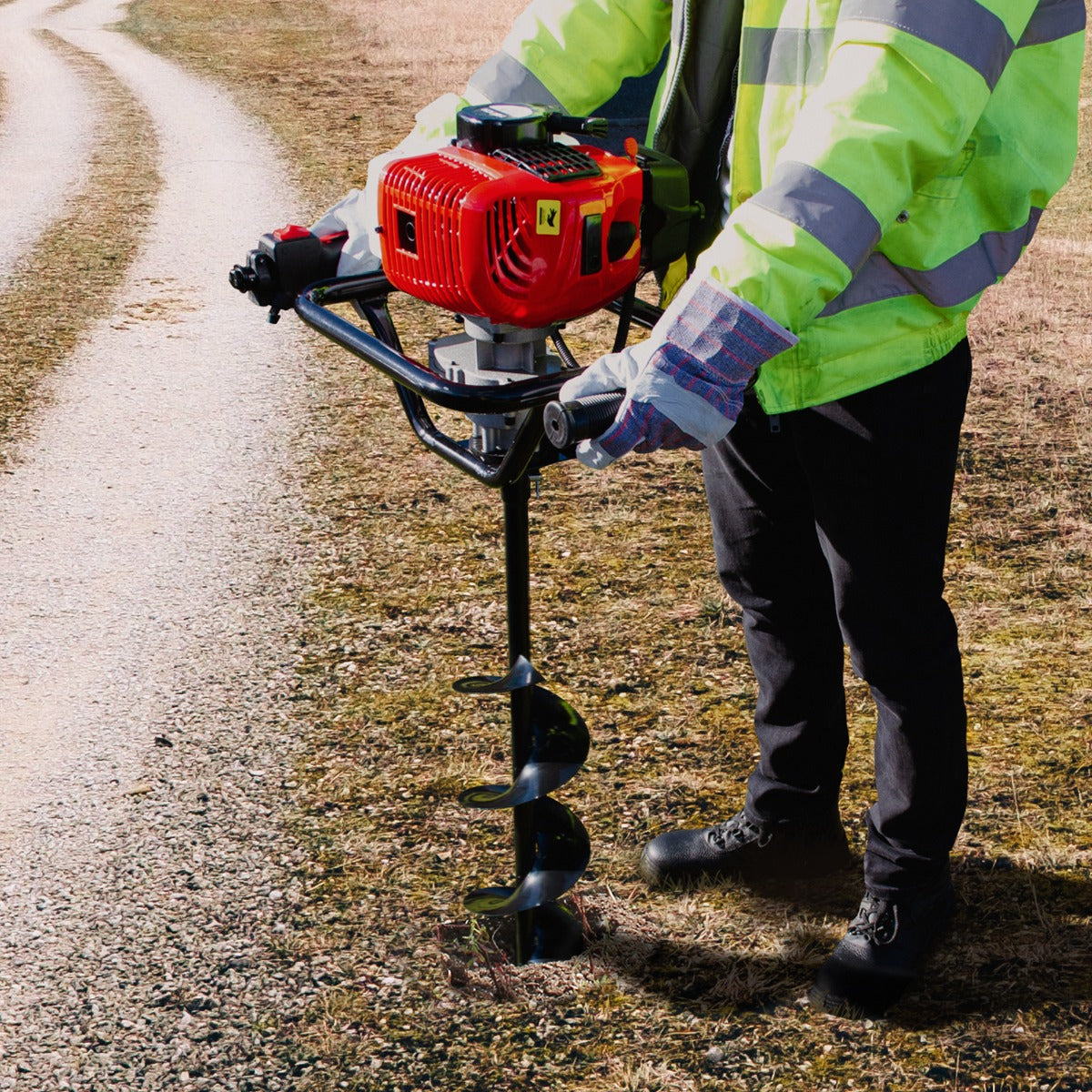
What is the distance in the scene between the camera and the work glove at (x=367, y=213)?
228 centimetres

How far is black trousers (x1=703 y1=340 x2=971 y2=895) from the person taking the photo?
212cm

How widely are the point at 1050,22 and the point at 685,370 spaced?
0.75 meters

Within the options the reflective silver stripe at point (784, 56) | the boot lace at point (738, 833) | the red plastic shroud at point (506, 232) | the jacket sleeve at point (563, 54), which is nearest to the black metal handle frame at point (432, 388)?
the red plastic shroud at point (506, 232)

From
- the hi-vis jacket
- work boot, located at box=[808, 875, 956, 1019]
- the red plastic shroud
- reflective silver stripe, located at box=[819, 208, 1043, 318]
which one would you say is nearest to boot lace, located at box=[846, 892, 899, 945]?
work boot, located at box=[808, 875, 956, 1019]

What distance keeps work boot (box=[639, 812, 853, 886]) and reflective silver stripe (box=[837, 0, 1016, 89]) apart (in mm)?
1576

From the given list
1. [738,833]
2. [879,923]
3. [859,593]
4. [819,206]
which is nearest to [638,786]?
[738,833]

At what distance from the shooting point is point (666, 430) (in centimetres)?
174

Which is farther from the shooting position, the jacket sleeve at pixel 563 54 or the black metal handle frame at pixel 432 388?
the jacket sleeve at pixel 563 54

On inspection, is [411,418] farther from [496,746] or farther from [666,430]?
[496,746]

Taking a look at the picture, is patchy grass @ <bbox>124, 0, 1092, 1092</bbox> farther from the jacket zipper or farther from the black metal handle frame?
the jacket zipper

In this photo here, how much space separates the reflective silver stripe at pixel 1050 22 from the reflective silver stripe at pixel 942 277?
0.25 meters

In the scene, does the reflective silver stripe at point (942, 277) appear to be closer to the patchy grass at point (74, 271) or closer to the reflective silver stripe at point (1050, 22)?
the reflective silver stripe at point (1050, 22)

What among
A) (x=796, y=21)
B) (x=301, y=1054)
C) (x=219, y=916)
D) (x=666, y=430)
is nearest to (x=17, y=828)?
(x=219, y=916)

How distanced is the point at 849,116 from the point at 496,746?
1.99 meters
